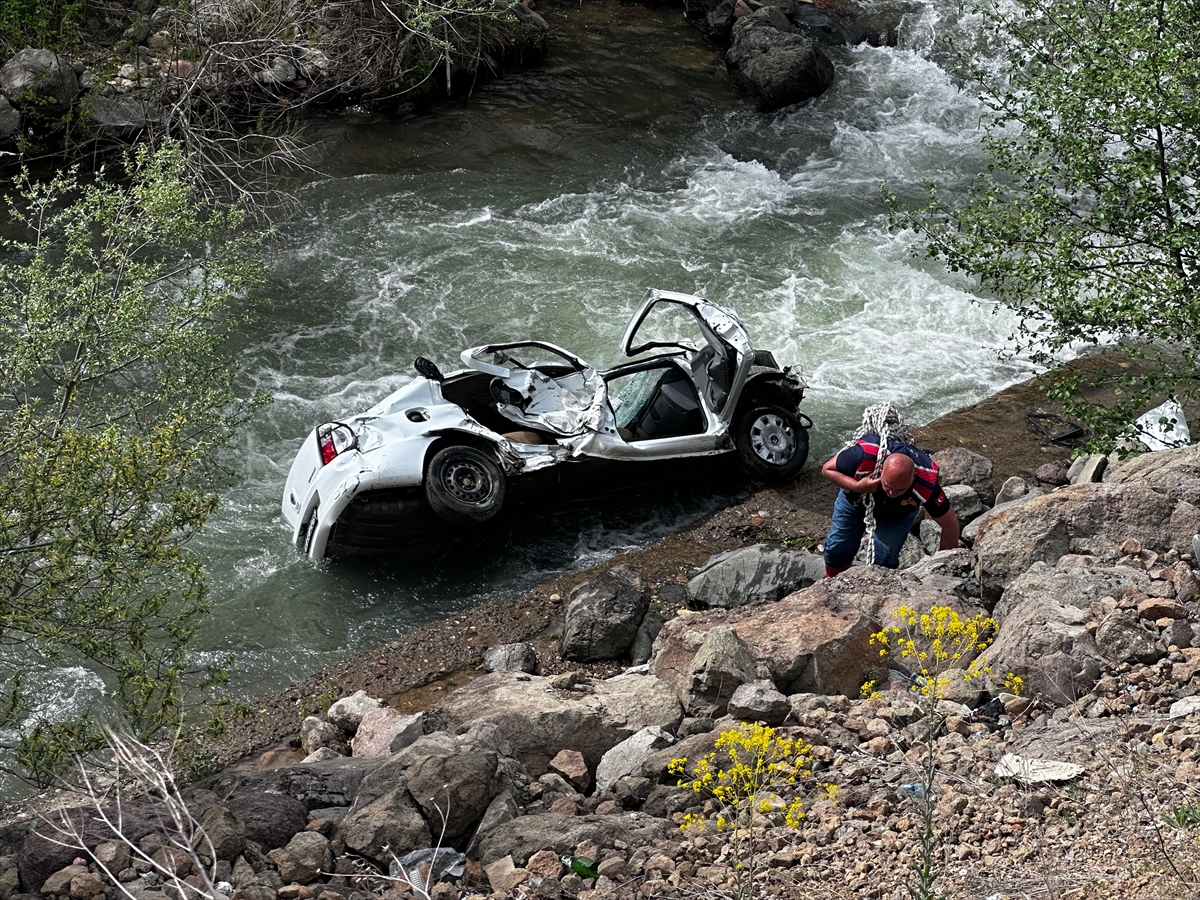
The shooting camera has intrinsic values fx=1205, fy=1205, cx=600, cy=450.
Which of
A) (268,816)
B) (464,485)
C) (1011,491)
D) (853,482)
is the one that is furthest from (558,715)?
(1011,491)

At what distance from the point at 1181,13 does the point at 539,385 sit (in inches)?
228

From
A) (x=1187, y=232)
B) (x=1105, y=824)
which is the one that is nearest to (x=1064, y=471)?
(x=1187, y=232)

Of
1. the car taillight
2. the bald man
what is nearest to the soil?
the car taillight

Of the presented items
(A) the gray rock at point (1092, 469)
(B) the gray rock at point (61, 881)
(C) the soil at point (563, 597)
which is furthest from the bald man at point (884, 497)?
(B) the gray rock at point (61, 881)

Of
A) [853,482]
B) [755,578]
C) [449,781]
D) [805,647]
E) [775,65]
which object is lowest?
[755,578]

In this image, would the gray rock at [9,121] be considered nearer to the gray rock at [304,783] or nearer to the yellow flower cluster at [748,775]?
the gray rock at [304,783]

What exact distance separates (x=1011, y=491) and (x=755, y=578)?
2447 millimetres

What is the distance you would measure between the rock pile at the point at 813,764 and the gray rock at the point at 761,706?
0.02 meters

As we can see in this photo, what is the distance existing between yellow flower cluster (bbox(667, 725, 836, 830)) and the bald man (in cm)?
216

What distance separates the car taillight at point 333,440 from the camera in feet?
29.6

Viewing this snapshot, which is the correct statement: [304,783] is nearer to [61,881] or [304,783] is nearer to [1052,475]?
[61,881]

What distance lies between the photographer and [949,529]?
26.9ft

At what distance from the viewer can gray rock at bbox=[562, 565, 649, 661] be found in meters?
8.57

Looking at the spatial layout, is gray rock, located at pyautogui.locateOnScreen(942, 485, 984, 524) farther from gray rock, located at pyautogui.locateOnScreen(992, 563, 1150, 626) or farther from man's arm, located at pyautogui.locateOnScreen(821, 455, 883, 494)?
gray rock, located at pyautogui.locateOnScreen(992, 563, 1150, 626)
